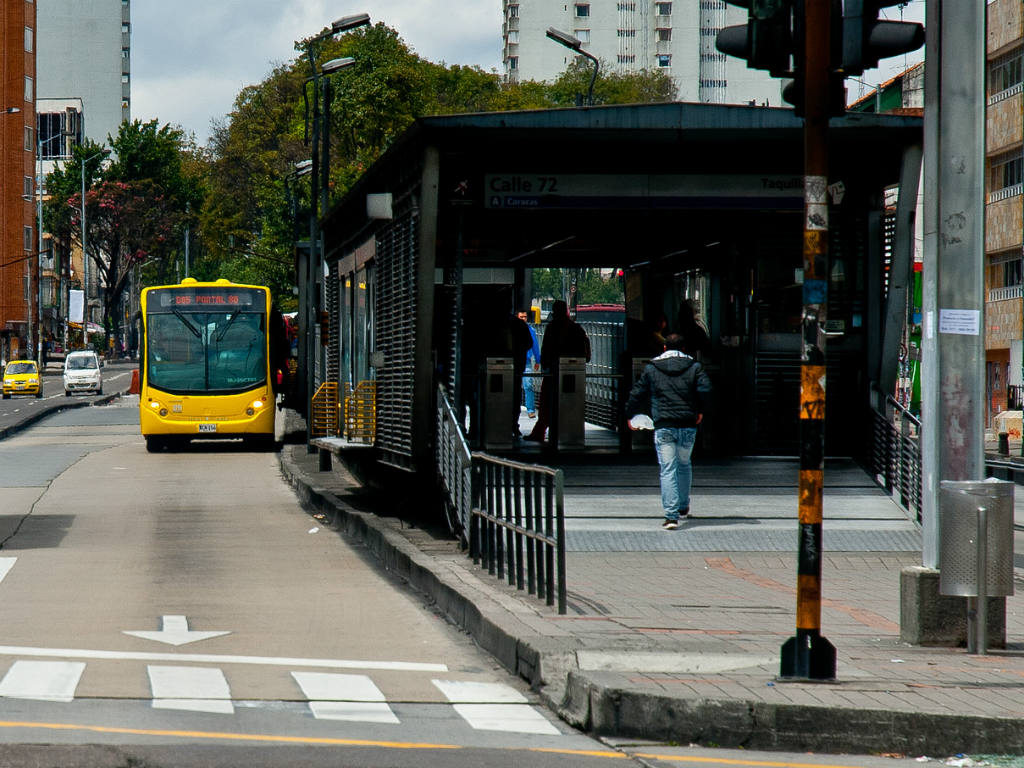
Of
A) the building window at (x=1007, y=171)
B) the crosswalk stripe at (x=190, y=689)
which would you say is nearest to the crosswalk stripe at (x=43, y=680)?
the crosswalk stripe at (x=190, y=689)

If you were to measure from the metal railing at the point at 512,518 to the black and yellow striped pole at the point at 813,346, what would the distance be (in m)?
2.15

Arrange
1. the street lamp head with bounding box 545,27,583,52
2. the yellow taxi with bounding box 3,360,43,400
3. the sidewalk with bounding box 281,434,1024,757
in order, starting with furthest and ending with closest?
the yellow taxi with bounding box 3,360,43,400
the street lamp head with bounding box 545,27,583,52
the sidewalk with bounding box 281,434,1024,757

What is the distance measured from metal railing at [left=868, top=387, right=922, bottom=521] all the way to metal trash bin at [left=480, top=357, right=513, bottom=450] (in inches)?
157

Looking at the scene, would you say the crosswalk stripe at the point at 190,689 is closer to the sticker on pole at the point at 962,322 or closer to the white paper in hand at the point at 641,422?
the sticker on pole at the point at 962,322

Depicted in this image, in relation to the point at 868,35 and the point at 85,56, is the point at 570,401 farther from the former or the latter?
the point at 85,56

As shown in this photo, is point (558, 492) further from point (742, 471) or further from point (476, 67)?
point (476, 67)

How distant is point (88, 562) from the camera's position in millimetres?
14547

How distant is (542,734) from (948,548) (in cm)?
259

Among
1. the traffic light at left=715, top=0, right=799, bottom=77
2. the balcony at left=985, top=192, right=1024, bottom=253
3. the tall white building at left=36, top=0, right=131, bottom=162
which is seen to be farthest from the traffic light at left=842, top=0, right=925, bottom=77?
the tall white building at left=36, top=0, right=131, bottom=162

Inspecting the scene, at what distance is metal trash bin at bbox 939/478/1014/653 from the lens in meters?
8.26

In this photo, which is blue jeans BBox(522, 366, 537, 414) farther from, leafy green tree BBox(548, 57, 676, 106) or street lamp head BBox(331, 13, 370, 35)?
leafy green tree BBox(548, 57, 676, 106)

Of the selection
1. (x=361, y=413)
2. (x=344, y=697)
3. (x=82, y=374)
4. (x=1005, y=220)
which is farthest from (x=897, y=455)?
(x=82, y=374)

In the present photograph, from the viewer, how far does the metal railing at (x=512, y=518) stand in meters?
9.88

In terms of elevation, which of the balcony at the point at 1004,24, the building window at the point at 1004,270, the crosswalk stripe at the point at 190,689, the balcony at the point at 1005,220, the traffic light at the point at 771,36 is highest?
the balcony at the point at 1004,24
